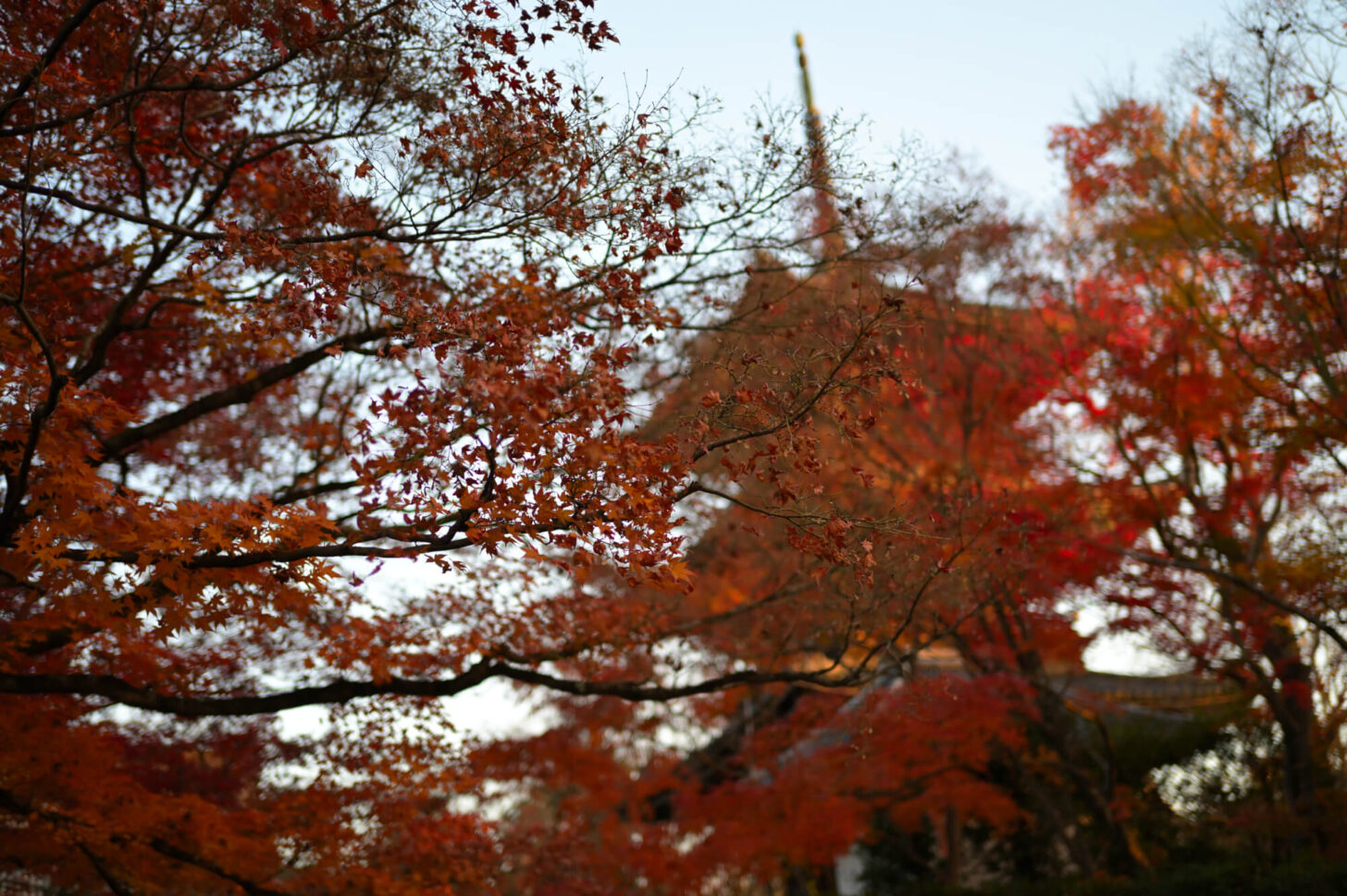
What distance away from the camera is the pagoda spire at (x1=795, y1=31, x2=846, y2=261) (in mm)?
8008

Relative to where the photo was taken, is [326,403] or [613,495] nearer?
[613,495]

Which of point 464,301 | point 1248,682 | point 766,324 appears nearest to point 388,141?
point 464,301

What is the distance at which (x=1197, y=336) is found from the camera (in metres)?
13.3

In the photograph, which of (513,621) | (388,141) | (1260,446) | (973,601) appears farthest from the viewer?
(1260,446)

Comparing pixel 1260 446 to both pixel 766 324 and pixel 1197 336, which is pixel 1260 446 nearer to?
pixel 1197 336

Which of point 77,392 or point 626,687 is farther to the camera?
point 626,687

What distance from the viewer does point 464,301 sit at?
8.37 meters

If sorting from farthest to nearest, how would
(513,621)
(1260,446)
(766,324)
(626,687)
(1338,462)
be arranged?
(1260,446), (1338,462), (513,621), (766,324), (626,687)

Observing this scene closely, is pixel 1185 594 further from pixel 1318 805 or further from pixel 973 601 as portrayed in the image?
pixel 973 601

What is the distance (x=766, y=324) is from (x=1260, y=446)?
7623 mm

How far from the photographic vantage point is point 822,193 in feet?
28.0

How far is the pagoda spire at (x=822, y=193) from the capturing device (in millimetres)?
8008

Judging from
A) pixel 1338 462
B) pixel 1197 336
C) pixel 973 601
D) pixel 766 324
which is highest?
pixel 1197 336

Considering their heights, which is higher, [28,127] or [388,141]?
[388,141]
